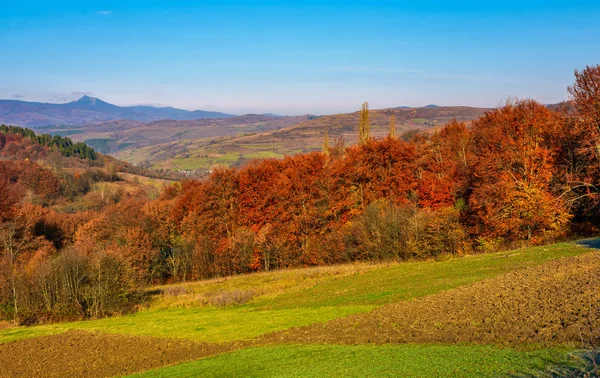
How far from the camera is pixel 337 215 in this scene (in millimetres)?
75750

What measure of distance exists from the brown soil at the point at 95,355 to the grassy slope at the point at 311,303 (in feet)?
6.16

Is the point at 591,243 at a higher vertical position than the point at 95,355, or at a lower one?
higher

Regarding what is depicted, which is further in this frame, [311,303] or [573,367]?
[311,303]

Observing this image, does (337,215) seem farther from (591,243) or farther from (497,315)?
(497,315)

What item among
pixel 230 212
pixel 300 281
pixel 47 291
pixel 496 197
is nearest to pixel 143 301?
pixel 47 291

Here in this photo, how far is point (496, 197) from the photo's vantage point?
54906mm

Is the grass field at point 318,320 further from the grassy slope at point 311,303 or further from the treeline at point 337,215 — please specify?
the treeline at point 337,215

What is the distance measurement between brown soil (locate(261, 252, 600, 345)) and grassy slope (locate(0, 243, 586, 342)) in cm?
347

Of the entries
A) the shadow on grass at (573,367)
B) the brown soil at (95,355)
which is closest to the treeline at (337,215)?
the brown soil at (95,355)

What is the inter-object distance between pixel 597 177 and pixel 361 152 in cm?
3222

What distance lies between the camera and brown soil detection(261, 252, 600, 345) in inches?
766

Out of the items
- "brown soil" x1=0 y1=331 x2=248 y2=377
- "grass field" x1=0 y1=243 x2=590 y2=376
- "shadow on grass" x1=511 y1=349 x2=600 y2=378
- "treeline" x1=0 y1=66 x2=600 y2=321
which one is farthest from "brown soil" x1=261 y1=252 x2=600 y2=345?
"treeline" x1=0 y1=66 x2=600 y2=321

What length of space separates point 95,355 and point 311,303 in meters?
16.6

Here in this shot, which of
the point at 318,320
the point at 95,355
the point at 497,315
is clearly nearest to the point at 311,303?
the point at 318,320
